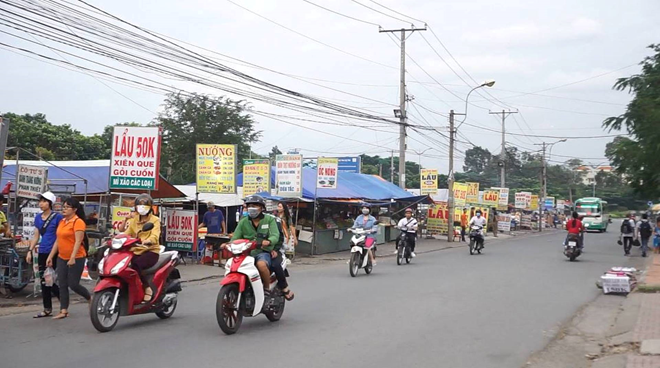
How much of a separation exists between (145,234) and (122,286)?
2.93 feet

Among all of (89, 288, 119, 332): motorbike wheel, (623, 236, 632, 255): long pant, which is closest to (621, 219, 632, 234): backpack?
(623, 236, 632, 255): long pant

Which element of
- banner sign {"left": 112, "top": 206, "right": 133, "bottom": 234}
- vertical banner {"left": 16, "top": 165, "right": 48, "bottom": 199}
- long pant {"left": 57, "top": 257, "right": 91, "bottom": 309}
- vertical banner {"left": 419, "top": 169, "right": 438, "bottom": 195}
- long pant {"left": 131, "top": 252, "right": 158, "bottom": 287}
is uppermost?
vertical banner {"left": 419, "top": 169, "right": 438, "bottom": 195}

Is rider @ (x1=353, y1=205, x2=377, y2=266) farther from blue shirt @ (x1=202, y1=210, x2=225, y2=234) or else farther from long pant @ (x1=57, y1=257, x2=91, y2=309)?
long pant @ (x1=57, y1=257, x2=91, y2=309)

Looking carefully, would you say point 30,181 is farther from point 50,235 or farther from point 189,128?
point 189,128

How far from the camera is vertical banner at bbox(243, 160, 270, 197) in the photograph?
22172mm

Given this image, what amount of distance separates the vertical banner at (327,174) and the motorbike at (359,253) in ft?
21.8

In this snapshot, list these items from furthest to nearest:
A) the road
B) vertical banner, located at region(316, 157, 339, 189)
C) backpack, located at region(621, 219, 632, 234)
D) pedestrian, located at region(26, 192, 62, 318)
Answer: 1. backpack, located at region(621, 219, 632, 234)
2. vertical banner, located at region(316, 157, 339, 189)
3. pedestrian, located at region(26, 192, 62, 318)
4. the road

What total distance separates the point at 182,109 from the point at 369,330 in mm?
33030

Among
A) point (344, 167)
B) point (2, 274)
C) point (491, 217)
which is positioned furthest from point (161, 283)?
point (491, 217)

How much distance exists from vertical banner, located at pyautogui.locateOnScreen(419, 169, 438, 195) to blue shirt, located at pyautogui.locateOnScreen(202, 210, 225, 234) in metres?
19.3

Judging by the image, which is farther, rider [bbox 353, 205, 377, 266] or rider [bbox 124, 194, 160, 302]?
rider [bbox 353, 205, 377, 266]

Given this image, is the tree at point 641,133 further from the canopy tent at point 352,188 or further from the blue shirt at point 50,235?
the blue shirt at point 50,235

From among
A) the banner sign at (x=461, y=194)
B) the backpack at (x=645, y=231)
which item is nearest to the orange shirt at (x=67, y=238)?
the backpack at (x=645, y=231)

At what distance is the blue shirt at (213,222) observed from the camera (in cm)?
2016
